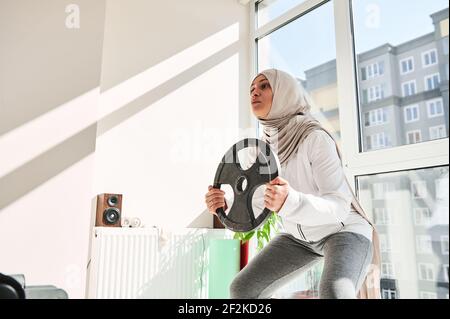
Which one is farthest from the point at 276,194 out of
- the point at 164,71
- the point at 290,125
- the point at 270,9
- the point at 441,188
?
the point at 270,9

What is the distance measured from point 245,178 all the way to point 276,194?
8.1 inches

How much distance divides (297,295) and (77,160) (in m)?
1.44

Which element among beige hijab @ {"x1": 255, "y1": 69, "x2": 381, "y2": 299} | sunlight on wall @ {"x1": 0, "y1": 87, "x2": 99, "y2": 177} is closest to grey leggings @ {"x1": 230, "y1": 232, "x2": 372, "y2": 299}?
beige hijab @ {"x1": 255, "y1": 69, "x2": 381, "y2": 299}

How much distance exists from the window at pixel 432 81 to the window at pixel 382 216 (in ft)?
1.90

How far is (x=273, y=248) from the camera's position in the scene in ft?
4.43

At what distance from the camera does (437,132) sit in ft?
5.41

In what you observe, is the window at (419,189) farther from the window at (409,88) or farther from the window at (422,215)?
the window at (409,88)

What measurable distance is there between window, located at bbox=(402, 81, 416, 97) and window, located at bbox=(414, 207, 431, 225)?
1.71 feet

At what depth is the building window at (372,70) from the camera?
1935mm

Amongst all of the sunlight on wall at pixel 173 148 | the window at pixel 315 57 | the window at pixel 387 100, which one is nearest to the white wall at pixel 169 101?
the sunlight on wall at pixel 173 148

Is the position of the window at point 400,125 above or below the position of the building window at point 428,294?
above

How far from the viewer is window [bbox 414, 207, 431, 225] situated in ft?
5.45

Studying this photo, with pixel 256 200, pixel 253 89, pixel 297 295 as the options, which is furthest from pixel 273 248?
pixel 297 295

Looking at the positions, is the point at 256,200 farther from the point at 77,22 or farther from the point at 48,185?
the point at 77,22
